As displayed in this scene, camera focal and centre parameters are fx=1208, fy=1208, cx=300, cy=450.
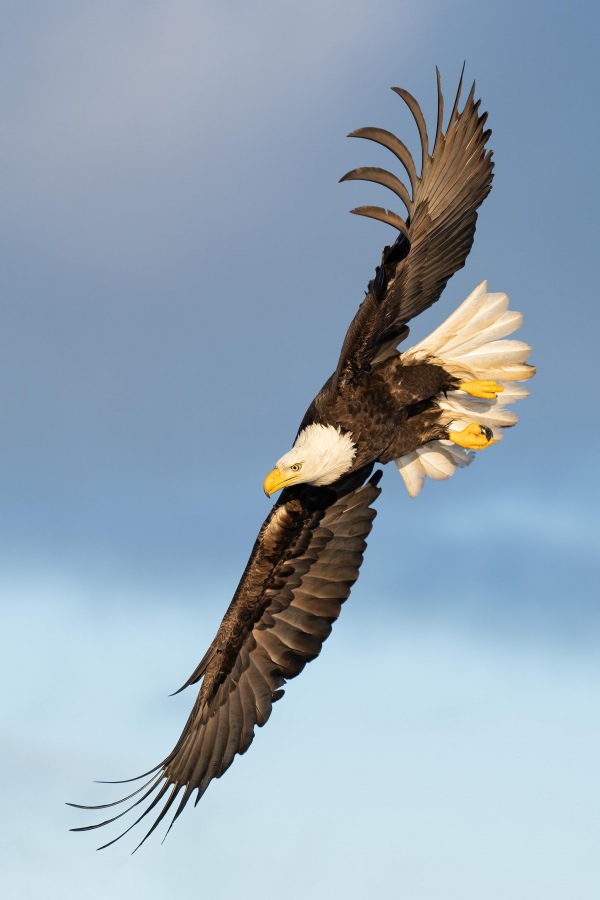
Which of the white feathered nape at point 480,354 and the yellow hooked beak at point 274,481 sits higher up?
the white feathered nape at point 480,354

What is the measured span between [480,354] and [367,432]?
1.17 meters

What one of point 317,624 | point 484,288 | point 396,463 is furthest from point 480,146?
point 317,624

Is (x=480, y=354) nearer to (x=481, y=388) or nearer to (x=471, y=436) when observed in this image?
(x=481, y=388)

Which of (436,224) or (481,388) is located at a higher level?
(436,224)

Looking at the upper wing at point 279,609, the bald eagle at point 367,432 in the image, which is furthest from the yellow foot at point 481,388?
the upper wing at point 279,609

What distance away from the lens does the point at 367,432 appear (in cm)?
791

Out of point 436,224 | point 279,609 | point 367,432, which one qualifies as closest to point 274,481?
point 367,432

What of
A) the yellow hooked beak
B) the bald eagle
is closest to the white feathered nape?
the bald eagle

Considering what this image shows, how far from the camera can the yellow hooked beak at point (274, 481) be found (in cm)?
780

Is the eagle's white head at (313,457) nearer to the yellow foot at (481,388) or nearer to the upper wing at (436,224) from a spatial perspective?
the upper wing at (436,224)

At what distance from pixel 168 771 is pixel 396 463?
295 cm

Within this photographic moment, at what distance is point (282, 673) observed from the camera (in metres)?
8.68

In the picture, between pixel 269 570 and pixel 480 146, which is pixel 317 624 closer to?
pixel 269 570

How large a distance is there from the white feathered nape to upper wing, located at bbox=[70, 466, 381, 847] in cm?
86
